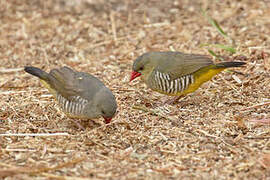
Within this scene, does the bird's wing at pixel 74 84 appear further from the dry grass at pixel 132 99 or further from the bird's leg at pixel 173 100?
the bird's leg at pixel 173 100

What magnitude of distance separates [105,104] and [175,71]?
1.47 meters

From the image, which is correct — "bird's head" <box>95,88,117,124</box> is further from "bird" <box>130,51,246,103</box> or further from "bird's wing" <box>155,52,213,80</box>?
"bird's wing" <box>155,52,213,80</box>

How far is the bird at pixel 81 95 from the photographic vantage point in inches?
202

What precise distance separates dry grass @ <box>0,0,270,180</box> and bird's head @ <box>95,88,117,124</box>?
0.28 meters

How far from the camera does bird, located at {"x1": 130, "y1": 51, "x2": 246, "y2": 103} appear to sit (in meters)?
6.10

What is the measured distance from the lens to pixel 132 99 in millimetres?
6445

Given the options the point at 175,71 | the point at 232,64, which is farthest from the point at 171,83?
the point at 232,64

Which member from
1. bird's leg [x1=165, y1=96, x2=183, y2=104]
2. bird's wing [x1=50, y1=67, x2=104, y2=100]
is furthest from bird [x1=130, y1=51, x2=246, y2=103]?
bird's wing [x1=50, y1=67, x2=104, y2=100]

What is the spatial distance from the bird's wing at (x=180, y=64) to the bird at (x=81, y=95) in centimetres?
122

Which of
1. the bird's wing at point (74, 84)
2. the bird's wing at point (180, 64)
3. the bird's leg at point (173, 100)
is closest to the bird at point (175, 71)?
the bird's wing at point (180, 64)

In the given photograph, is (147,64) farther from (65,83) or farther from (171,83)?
(65,83)

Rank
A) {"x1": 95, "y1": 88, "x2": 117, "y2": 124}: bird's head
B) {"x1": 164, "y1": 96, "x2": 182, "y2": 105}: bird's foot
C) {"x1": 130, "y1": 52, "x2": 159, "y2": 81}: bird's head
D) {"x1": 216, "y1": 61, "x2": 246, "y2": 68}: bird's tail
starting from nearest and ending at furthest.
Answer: {"x1": 95, "y1": 88, "x2": 117, "y2": 124}: bird's head → {"x1": 216, "y1": 61, "x2": 246, "y2": 68}: bird's tail → {"x1": 130, "y1": 52, "x2": 159, "y2": 81}: bird's head → {"x1": 164, "y1": 96, "x2": 182, "y2": 105}: bird's foot

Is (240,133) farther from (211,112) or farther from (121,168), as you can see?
(121,168)

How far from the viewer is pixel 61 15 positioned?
1002 cm
